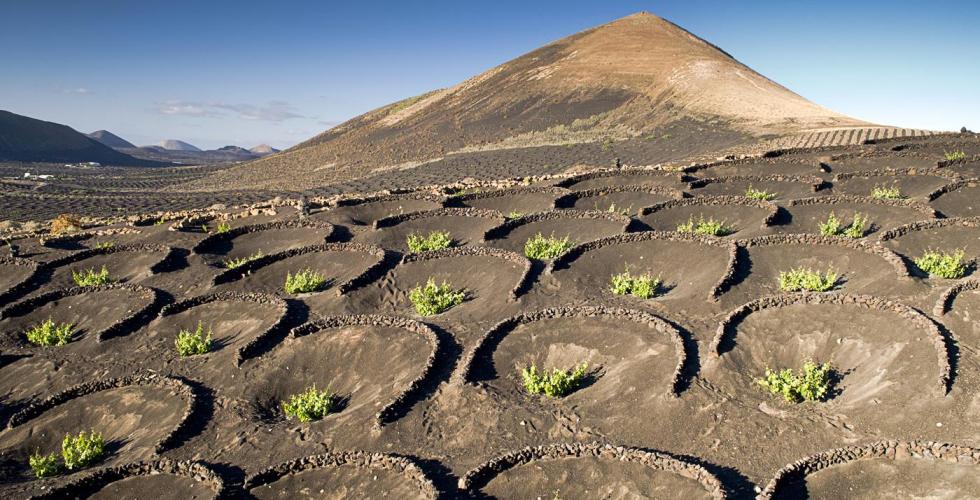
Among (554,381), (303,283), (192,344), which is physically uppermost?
(303,283)

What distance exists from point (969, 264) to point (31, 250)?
1143 inches

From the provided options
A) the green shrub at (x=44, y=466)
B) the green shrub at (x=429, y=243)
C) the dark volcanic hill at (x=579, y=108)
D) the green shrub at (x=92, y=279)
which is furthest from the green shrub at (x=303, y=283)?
the dark volcanic hill at (x=579, y=108)

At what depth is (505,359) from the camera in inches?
455

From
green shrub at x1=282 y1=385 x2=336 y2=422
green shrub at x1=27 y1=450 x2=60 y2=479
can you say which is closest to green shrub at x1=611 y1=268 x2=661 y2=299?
green shrub at x1=282 y1=385 x2=336 y2=422

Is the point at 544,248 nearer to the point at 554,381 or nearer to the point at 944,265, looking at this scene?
the point at 554,381

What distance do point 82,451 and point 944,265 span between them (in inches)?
636

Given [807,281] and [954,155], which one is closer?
[807,281]

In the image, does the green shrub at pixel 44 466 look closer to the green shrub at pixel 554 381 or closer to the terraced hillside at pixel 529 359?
the terraced hillside at pixel 529 359

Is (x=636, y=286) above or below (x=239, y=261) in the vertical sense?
above

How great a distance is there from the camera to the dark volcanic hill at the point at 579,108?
49.1 m

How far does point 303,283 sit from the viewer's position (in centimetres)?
1620

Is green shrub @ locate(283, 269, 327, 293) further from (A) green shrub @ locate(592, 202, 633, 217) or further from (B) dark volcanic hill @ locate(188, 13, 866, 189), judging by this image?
(B) dark volcanic hill @ locate(188, 13, 866, 189)

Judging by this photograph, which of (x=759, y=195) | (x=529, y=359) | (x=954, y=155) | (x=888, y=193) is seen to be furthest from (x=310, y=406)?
(x=954, y=155)

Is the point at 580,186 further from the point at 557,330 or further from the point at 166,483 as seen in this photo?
the point at 166,483
